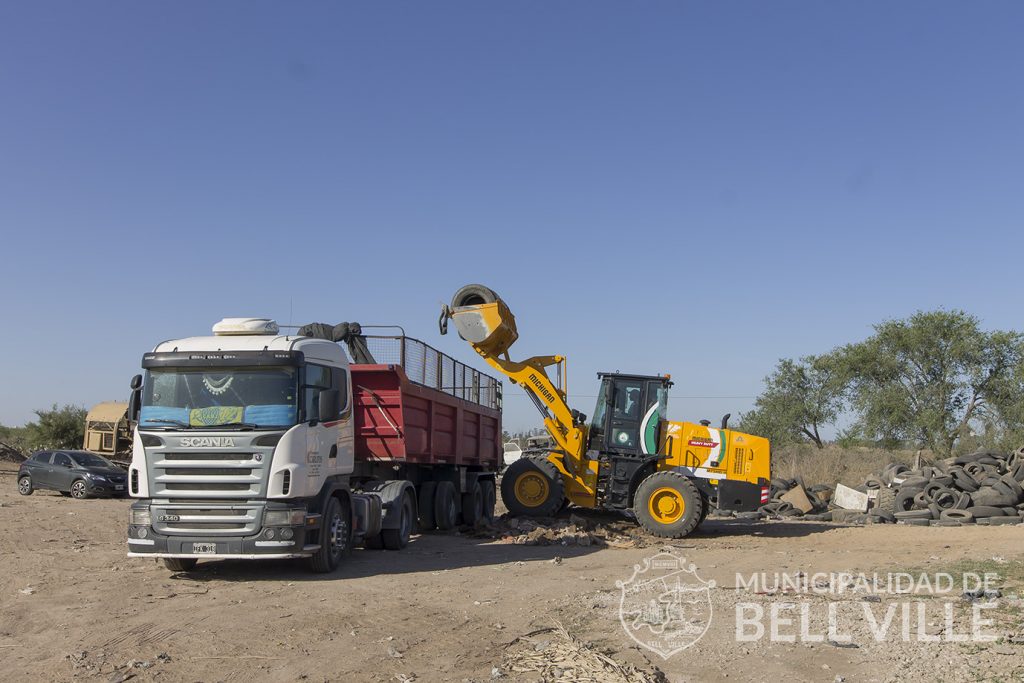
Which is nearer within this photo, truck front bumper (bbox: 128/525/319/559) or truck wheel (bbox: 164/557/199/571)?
truck front bumper (bbox: 128/525/319/559)

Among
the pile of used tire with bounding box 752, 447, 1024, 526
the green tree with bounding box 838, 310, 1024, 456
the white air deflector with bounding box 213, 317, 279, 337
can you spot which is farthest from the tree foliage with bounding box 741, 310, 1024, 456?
the white air deflector with bounding box 213, 317, 279, 337

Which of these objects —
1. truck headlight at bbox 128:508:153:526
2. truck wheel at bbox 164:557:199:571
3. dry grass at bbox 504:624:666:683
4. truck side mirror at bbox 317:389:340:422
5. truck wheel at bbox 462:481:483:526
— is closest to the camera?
dry grass at bbox 504:624:666:683

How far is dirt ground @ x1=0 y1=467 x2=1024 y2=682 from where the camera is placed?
6.77 metres

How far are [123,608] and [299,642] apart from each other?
103 inches

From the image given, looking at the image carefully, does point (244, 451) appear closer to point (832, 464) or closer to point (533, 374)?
point (533, 374)

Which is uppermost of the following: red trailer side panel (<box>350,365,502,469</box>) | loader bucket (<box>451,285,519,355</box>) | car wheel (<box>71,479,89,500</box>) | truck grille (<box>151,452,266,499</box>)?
loader bucket (<box>451,285,519,355</box>)

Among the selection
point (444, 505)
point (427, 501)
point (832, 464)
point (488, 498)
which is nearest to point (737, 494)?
point (444, 505)

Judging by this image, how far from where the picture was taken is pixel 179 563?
1117cm

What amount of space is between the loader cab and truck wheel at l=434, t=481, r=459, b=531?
10.0 ft

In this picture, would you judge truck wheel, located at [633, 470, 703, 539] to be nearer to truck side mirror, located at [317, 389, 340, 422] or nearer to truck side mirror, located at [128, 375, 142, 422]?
truck side mirror, located at [317, 389, 340, 422]

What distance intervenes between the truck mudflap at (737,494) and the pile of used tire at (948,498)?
5860mm

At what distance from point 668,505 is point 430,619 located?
9168 mm

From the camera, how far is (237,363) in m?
10.7

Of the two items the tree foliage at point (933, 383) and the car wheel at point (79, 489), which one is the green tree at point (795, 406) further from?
the car wheel at point (79, 489)
